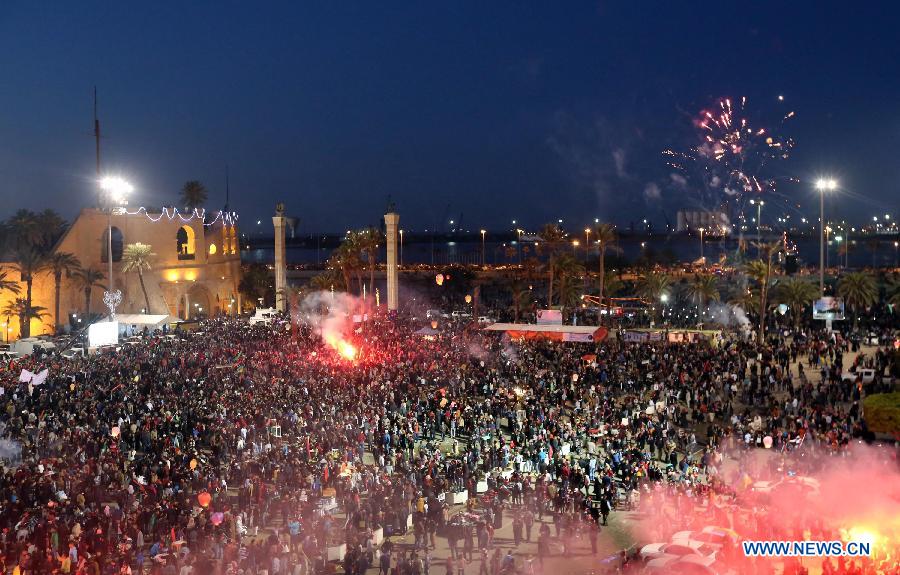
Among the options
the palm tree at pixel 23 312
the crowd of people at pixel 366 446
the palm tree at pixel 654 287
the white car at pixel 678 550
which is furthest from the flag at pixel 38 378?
the palm tree at pixel 654 287

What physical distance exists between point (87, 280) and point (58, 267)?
7.91ft

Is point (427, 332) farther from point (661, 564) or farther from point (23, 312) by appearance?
point (23, 312)

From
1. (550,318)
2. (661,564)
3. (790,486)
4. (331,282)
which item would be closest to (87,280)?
(331,282)

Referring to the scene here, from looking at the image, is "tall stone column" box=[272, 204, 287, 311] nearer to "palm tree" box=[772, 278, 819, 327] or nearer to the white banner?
the white banner

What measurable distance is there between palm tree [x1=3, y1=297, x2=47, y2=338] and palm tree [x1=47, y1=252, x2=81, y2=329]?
1.43 metres

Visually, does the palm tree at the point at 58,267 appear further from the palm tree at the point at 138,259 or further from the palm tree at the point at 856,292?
the palm tree at the point at 856,292

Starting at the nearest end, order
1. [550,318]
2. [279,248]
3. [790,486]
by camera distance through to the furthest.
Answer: [790,486]
[550,318]
[279,248]

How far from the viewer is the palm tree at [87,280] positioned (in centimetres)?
5109

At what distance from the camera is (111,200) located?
38.1 meters

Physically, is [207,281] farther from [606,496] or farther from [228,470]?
[606,496]

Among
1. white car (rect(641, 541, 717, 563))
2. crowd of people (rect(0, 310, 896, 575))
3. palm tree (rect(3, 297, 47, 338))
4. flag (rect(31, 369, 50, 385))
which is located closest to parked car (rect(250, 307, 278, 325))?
palm tree (rect(3, 297, 47, 338))

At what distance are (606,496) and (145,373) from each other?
16.8m

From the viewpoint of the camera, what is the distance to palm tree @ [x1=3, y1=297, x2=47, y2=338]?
47469mm

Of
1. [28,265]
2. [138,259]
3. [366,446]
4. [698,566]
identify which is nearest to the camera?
[698,566]
